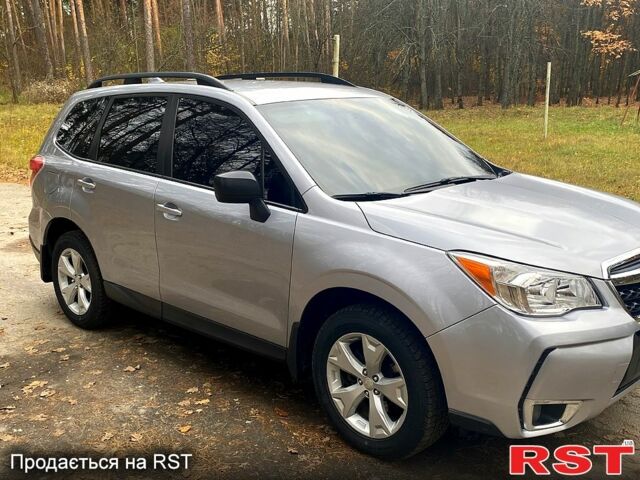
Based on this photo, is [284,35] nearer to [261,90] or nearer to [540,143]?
[540,143]

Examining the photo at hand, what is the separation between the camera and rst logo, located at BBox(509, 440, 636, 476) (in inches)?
122

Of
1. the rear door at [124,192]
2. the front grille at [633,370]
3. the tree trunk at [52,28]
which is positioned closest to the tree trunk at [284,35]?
the tree trunk at [52,28]

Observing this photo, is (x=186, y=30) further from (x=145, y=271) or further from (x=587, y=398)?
(x=587, y=398)

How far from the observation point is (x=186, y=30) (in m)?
22.5

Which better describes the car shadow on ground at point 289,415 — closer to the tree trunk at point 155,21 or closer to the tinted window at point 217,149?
the tinted window at point 217,149

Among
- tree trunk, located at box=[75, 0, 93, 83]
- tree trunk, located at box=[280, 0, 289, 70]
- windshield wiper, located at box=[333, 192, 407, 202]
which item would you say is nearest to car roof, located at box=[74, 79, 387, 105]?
windshield wiper, located at box=[333, 192, 407, 202]

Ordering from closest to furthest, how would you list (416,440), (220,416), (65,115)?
(416,440)
(220,416)
(65,115)

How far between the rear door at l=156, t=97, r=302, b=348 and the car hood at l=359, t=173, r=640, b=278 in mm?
574

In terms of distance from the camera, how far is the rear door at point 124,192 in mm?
4172

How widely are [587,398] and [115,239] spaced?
3125 millimetres

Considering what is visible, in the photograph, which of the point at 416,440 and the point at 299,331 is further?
the point at 299,331

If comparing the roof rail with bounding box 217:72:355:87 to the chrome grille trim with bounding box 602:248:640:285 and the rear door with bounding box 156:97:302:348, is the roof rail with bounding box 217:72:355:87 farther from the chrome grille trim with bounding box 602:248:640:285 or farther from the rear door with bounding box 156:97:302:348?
the chrome grille trim with bounding box 602:248:640:285

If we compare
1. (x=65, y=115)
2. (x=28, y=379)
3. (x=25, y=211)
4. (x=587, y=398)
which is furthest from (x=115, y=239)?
(x=25, y=211)

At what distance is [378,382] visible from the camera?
9.96 feet
